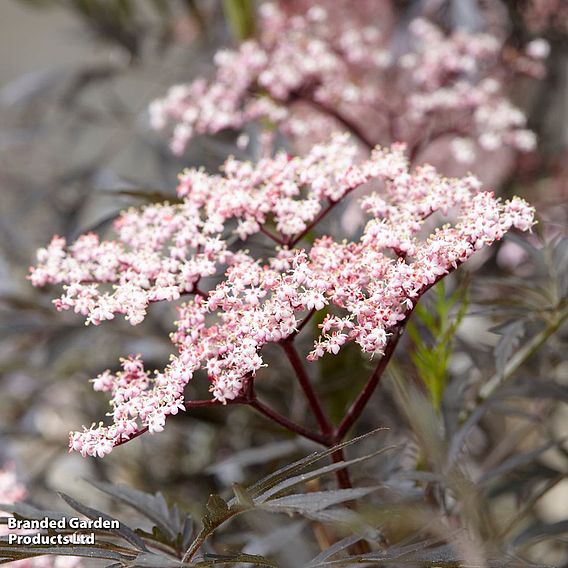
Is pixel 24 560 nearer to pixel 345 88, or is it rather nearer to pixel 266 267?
pixel 266 267

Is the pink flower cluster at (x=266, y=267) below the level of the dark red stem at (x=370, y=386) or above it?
above

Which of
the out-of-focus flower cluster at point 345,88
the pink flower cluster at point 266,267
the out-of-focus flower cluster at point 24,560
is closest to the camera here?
the pink flower cluster at point 266,267

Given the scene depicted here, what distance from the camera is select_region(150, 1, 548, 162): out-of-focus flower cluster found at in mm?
781

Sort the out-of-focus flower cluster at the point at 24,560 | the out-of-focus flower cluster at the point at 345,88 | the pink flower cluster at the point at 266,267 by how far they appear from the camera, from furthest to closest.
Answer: the out-of-focus flower cluster at the point at 345,88 → the out-of-focus flower cluster at the point at 24,560 → the pink flower cluster at the point at 266,267

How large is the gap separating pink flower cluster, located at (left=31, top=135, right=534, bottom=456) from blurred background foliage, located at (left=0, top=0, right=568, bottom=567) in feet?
0.26

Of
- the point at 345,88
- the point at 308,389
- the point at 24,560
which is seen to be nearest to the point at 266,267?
the point at 308,389

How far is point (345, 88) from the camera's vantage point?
2.64 feet

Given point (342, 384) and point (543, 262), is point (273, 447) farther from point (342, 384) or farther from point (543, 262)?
point (543, 262)

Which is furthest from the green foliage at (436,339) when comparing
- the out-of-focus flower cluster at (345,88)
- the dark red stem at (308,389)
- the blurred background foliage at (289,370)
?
the out-of-focus flower cluster at (345,88)

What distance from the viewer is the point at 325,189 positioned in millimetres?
522

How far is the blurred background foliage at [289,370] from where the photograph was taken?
58 cm

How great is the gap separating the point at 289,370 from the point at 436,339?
337mm

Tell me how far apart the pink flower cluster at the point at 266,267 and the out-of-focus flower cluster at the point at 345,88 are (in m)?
0.24

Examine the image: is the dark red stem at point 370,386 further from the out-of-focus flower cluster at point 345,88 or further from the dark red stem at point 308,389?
the out-of-focus flower cluster at point 345,88
